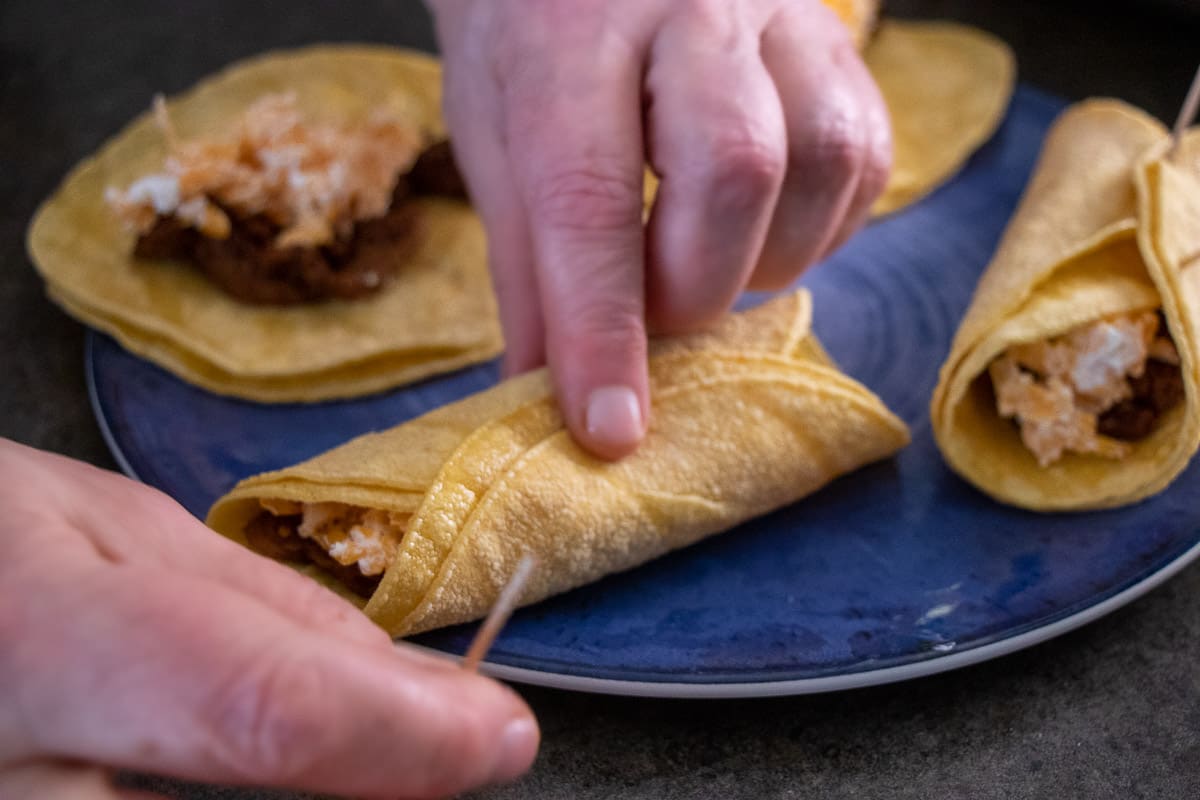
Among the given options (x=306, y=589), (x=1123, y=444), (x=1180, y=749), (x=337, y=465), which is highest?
(x=306, y=589)

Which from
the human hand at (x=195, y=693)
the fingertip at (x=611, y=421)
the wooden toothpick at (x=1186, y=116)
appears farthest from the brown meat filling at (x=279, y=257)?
the wooden toothpick at (x=1186, y=116)

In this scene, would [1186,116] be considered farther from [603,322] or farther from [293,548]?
[293,548]

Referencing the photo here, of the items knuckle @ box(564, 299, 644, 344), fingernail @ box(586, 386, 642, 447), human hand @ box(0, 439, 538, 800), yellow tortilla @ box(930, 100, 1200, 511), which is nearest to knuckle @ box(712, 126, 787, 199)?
knuckle @ box(564, 299, 644, 344)

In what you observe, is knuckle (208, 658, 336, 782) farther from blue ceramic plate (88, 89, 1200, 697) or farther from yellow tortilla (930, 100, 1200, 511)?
yellow tortilla (930, 100, 1200, 511)

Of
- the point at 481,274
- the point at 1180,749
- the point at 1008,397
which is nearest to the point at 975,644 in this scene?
the point at 1180,749

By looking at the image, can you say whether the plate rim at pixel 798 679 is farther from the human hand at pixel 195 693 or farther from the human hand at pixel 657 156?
the human hand at pixel 195 693

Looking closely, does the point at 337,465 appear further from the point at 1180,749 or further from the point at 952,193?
the point at 952,193

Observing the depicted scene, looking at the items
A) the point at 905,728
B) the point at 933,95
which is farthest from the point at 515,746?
the point at 933,95
